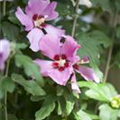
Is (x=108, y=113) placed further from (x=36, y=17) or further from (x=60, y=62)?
(x=36, y=17)

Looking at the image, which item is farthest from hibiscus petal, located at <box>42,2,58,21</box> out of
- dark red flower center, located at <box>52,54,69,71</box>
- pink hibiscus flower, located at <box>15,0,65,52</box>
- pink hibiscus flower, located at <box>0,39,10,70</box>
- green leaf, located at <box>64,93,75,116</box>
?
pink hibiscus flower, located at <box>0,39,10,70</box>

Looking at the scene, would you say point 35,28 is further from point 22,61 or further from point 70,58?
point 22,61

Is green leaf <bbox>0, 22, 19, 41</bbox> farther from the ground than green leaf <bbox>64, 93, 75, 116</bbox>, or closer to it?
farther from the ground

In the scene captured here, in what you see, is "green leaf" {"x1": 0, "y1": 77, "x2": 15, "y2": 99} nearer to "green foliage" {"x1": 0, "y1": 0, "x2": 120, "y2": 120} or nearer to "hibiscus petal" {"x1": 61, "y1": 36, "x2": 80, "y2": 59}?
"green foliage" {"x1": 0, "y1": 0, "x2": 120, "y2": 120}

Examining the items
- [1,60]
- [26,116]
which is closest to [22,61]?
[1,60]

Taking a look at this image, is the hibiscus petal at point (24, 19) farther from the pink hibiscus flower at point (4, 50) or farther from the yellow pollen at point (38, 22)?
the pink hibiscus flower at point (4, 50)

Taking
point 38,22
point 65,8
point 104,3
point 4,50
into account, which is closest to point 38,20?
point 38,22
